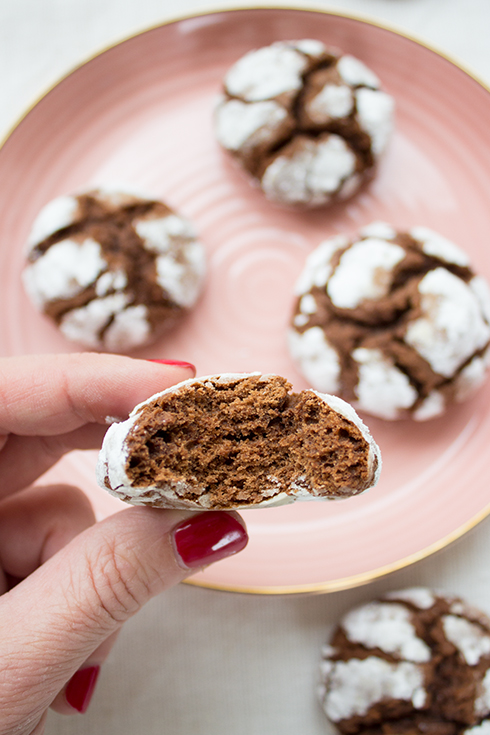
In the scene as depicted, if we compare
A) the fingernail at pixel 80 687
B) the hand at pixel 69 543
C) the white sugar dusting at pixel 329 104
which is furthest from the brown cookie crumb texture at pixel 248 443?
the white sugar dusting at pixel 329 104

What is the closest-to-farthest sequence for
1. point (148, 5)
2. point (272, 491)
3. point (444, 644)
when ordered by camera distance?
point (272, 491) → point (444, 644) → point (148, 5)

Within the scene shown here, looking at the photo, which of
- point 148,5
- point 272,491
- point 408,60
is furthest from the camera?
point 148,5

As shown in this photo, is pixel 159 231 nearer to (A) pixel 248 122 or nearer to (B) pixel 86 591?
(A) pixel 248 122

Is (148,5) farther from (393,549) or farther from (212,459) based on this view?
(393,549)

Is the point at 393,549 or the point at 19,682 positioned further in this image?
the point at 393,549

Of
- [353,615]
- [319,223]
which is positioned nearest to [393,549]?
[353,615]

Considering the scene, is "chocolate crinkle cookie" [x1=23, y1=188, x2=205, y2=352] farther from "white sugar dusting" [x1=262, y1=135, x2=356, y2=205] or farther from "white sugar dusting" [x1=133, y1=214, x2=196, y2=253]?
"white sugar dusting" [x1=262, y1=135, x2=356, y2=205]
